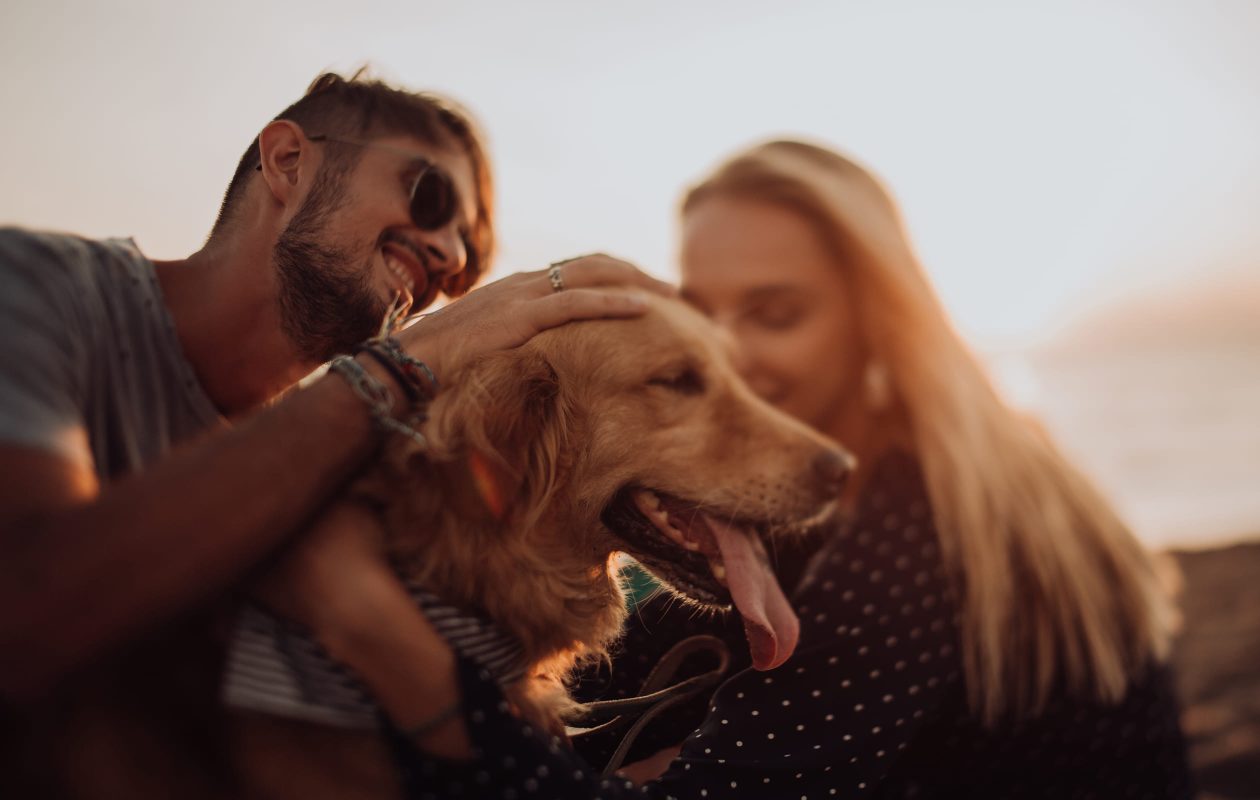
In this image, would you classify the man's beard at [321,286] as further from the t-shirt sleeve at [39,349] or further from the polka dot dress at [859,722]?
the polka dot dress at [859,722]

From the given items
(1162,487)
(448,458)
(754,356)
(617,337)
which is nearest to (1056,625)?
(754,356)

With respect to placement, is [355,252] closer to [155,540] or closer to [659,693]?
[155,540]

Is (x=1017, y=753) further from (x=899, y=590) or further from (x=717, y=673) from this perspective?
(x=717, y=673)

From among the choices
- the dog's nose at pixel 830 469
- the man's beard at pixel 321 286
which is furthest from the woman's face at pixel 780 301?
the man's beard at pixel 321 286

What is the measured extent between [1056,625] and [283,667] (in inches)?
90.8

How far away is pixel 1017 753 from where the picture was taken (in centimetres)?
245

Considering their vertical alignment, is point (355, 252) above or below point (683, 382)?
above

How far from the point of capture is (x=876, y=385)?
3.45 m

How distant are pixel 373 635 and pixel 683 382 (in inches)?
49.6

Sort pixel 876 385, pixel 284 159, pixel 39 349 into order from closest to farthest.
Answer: pixel 39 349, pixel 284 159, pixel 876 385

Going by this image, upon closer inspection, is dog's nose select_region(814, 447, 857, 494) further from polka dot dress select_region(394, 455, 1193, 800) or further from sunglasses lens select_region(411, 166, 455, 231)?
sunglasses lens select_region(411, 166, 455, 231)

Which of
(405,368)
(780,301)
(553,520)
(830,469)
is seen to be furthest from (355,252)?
(780,301)

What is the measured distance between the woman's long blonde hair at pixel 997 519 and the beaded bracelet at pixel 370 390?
168 cm

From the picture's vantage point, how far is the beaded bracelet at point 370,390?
5.07 feet
